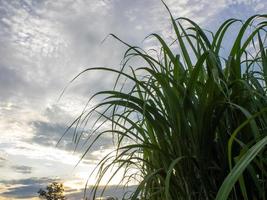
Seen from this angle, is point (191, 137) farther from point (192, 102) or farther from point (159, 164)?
point (159, 164)

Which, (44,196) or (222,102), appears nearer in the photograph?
(222,102)

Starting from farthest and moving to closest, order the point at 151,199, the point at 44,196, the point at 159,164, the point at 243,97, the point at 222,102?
the point at 44,196 < the point at 151,199 < the point at 159,164 < the point at 243,97 < the point at 222,102

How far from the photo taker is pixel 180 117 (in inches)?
50.2

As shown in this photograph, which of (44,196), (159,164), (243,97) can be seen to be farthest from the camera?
(44,196)

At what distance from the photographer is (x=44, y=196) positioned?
21.2 m

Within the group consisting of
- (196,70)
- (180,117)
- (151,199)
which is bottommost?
(151,199)

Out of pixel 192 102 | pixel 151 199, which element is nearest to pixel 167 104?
pixel 192 102

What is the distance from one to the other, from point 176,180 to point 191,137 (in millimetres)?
187

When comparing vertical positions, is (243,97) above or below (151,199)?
above

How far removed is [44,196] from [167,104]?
21.2 meters

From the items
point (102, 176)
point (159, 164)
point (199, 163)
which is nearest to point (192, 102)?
point (199, 163)

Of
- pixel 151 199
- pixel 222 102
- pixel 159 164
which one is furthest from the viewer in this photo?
pixel 151 199

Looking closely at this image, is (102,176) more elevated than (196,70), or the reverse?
(196,70)

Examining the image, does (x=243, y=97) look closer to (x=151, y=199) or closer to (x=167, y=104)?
(x=167, y=104)
